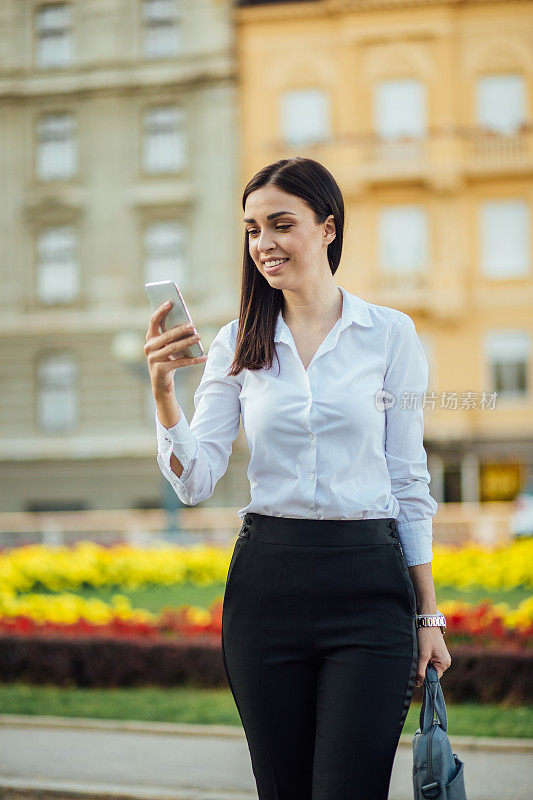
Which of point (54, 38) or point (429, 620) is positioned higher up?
point (54, 38)

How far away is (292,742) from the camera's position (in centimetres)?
243

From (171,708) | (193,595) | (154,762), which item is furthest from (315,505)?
(193,595)

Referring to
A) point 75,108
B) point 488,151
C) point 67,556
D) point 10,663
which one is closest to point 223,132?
point 75,108

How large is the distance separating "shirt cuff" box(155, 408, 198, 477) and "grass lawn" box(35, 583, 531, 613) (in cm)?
802

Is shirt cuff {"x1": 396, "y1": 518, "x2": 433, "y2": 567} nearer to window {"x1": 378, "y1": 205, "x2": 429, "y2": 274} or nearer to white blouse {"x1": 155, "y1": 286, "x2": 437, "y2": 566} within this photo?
white blouse {"x1": 155, "y1": 286, "x2": 437, "y2": 566}

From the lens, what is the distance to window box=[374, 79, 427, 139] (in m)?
23.8

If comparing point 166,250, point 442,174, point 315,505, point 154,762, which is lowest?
point 154,762

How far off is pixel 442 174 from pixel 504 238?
6.86 ft

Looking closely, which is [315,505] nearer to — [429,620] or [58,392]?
[429,620]

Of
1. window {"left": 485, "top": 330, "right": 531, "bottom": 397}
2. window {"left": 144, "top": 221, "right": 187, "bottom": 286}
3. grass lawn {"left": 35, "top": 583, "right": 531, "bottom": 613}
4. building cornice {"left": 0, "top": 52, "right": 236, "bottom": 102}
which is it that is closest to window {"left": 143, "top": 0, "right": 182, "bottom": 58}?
building cornice {"left": 0, "top": 52, "right": 236, "bottom": 102}

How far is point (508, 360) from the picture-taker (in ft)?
77.9

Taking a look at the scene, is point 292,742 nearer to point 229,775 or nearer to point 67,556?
point 229,775

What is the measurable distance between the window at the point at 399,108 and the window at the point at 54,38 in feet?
25.3

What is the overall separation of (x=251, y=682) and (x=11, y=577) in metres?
10.1
